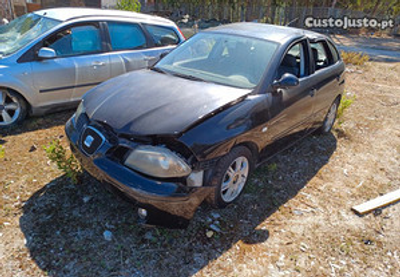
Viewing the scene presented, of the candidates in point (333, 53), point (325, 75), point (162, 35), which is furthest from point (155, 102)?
point (333, 53)

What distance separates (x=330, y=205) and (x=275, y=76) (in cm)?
160

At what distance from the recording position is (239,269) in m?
2.59

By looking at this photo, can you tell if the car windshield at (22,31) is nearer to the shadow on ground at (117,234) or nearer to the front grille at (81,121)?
the front grille at (81,121)

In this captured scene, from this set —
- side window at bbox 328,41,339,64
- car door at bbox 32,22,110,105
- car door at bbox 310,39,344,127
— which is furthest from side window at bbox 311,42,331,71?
car door at bbox 32,22,110,105

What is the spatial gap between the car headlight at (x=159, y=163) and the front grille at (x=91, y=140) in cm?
41

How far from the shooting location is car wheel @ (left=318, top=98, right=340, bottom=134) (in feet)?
16.7

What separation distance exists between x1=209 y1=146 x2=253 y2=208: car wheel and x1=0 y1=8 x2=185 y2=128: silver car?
1904 millimetres

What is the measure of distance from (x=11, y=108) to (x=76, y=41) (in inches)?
53.8

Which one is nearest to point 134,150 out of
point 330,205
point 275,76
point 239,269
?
point 239,269

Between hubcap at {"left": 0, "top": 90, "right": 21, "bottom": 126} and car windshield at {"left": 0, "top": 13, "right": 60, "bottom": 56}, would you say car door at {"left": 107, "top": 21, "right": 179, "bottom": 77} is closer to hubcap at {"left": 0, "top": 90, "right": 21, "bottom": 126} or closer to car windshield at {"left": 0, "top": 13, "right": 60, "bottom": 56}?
car windshield at {"left": 0, "top": 13, "right": 60, "bottom": 56}

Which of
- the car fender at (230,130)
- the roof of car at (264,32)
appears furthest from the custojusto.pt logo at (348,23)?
the car fender at (230,130)

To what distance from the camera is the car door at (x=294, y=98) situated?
3.44 metres

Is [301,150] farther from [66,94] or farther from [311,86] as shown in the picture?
[66,94]

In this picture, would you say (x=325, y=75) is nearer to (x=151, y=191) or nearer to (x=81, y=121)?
(x=151, y=191)
